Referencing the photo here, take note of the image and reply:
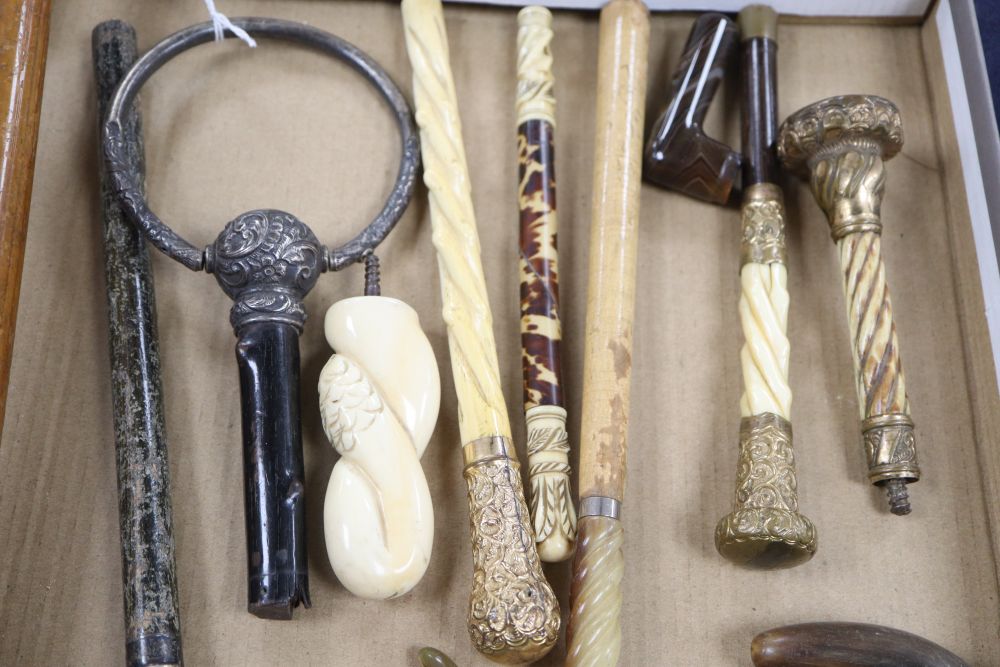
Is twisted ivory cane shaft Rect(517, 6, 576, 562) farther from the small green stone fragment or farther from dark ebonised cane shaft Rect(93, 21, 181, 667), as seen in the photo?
dark ebonised cane shaft Rect(93, 21, 181, 667)

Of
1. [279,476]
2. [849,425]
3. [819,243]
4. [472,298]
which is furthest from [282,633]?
[819,243]

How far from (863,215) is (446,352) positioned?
0.45 metres

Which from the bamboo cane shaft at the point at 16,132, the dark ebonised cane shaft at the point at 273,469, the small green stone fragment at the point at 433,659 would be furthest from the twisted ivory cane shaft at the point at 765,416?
the bamboo cane shaft at the point at 16,132

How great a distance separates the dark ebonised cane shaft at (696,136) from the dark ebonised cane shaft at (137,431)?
1.81 ft

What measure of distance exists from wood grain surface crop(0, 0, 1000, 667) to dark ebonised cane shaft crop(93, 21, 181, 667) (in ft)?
0.19

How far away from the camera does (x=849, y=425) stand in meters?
1.03

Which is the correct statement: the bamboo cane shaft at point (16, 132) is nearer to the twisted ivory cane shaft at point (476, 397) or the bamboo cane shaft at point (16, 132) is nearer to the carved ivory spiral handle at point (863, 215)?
the twisted ivory cane shaft at point (476, 397)

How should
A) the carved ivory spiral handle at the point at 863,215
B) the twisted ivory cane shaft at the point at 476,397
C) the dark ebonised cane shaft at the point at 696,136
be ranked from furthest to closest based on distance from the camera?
1. the dark ebonised cane shaft at the point at 696,136
2. the carved ivory spiral handle at the point at 863,215
3. the twisted ivory cane shaft at the point at 476,397

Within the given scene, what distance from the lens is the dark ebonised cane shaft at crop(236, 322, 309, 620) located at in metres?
0.86

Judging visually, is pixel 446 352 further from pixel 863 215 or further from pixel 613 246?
pixel 863 215

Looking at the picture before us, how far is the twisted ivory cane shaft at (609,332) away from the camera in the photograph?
0.88m

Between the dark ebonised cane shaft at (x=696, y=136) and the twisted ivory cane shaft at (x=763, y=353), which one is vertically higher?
the dark ebonised cane shaft at (x=696, y=136)

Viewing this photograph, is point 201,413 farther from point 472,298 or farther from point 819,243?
point 819,243

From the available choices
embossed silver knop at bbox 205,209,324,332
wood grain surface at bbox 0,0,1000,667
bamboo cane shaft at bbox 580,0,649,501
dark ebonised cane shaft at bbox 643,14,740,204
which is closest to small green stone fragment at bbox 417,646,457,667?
wood grain surface at bbox 0,0,1000,667
